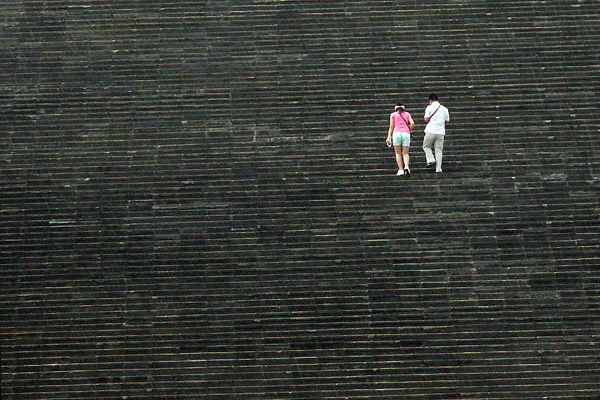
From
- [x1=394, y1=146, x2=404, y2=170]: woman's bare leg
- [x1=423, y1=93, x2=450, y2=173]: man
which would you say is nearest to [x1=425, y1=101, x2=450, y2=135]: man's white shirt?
[x1=423, y1=93, x2=450, y2=173]: man

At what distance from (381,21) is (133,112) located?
4.01 m

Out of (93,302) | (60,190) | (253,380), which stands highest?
(60,190)

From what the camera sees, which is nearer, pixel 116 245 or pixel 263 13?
pixel 116 245

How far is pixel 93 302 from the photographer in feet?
35.7

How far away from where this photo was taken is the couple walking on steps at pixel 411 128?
11320 mm

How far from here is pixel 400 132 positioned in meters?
11.3

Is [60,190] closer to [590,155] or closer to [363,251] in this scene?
[363,251]

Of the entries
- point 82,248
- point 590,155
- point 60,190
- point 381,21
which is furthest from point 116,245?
point 590,155

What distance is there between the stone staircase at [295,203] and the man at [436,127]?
0.23m

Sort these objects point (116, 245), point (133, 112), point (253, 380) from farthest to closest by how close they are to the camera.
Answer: point (133, 112) < point (116, 245) < point (253, 380)

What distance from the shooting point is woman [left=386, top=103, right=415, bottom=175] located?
11.3 meters

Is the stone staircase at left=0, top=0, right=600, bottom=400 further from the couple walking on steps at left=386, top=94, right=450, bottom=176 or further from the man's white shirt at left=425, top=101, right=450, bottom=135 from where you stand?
the man's white shirt at left=425, top=101, right=450, bottom=135

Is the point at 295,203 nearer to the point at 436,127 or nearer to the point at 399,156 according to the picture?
the point at 399,156

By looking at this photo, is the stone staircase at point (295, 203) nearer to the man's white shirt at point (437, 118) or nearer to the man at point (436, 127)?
the man at point (436, 127)
